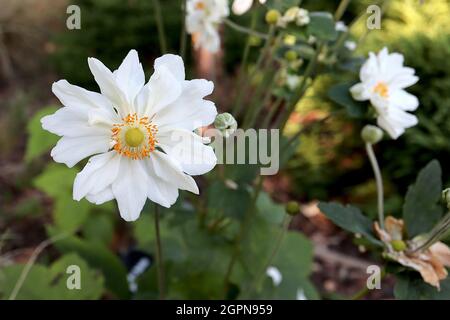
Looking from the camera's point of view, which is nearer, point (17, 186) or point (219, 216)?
point (219, 216)

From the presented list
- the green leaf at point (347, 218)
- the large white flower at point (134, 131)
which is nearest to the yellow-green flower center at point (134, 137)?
the large white flower at point (134, 131)

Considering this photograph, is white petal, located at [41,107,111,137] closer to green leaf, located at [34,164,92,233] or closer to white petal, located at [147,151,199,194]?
white petal, located at [147,151,199,194]

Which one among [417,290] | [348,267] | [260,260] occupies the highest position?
[348,267]

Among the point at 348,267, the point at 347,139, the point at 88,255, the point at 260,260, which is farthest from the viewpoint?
the point at 347,139

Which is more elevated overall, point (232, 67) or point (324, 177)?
point (232, 67)

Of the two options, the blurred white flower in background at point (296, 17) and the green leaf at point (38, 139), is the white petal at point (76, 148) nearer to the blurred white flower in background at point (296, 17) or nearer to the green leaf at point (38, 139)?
the blurred white flower in background at point (296, 17)

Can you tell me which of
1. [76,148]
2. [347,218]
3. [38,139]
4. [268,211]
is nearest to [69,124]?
[76,148]

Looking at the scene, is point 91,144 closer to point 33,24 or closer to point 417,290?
point 417,290
